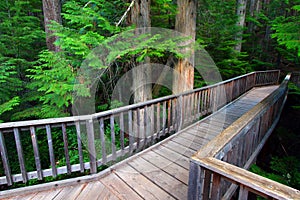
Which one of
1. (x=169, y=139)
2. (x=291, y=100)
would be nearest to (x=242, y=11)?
(x=291, y=100)

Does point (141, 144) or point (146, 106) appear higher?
point (146, 106)

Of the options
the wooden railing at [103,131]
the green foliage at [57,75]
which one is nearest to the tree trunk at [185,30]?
the wooden railing at [103,131]

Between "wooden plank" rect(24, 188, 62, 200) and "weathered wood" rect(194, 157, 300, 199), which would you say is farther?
"wooden plank" rect(24, 188, 62, 200)

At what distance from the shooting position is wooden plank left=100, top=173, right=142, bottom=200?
217 centimetres

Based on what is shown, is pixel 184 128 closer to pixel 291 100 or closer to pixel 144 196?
pixel 144 196

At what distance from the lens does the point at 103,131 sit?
8.17 ft

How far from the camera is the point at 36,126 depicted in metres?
2.14

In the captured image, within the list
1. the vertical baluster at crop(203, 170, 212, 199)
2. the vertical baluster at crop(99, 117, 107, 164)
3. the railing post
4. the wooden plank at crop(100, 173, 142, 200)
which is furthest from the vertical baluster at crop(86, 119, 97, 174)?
the vertical baluster at crop(203, 170, 212, 199)

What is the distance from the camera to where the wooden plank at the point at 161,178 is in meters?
2.24

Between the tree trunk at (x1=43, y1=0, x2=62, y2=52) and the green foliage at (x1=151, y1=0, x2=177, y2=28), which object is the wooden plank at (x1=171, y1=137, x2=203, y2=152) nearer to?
the green foliage at (x1=151, y1=0, x2=177, y2=28)

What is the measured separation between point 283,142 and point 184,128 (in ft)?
13.2

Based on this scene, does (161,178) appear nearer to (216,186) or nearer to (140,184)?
(140,184)

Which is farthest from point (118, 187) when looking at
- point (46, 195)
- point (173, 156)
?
point (173, 156)

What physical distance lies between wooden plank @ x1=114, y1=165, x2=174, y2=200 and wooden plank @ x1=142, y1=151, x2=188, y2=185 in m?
0.36
